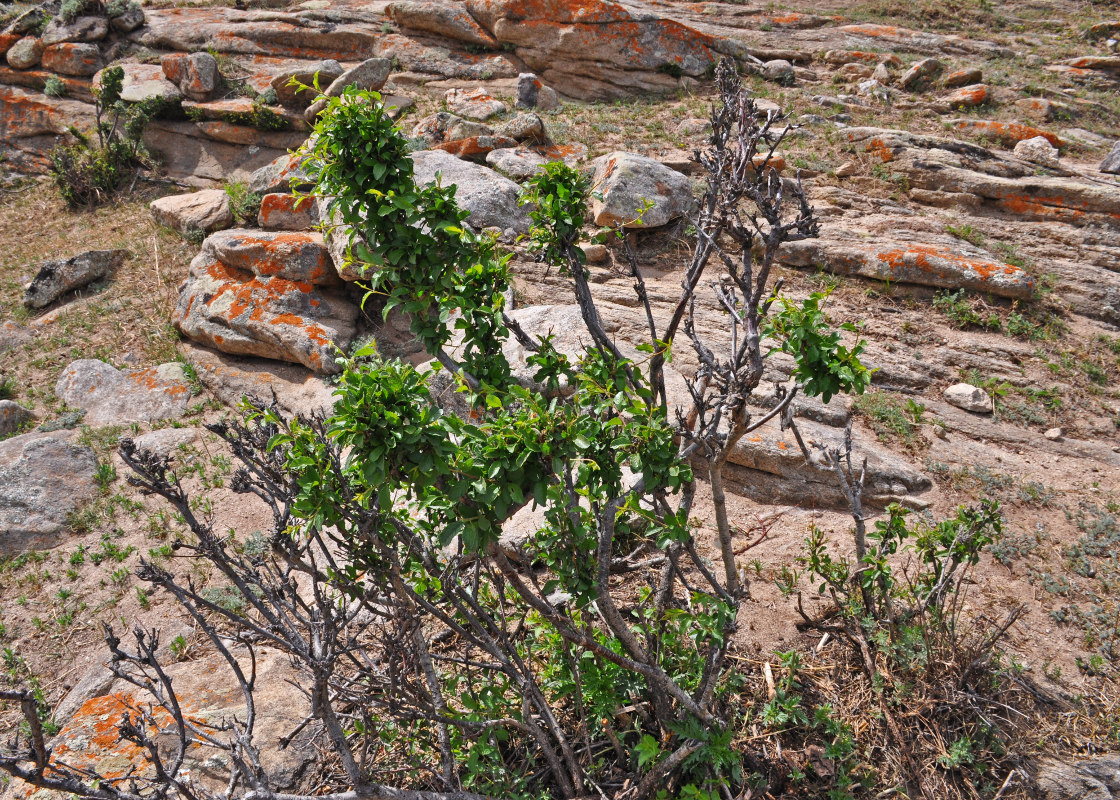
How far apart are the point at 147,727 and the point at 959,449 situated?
6.91 meters

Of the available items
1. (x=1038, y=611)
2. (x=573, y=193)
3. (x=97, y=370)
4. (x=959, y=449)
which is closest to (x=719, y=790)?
(x=1038, y=611)

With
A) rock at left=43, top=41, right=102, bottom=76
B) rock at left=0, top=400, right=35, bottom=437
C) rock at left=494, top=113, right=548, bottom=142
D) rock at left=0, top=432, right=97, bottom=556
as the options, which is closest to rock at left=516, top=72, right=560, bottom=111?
rock at left=494, top=113, right=548, bottom=142

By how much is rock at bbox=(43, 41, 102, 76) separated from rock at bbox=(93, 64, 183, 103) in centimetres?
39

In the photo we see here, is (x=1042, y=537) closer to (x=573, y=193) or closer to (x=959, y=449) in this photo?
(x=959, y=449)

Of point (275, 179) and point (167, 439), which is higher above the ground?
point (275, 179)

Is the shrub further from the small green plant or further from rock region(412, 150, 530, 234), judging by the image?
rock region(412, 150, 530, 234)

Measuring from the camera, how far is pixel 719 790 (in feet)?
11.8

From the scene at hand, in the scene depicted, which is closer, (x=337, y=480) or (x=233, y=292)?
(x=337, y=480)

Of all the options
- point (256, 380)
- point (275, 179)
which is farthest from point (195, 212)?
point (256, 380)

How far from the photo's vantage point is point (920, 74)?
13570mm

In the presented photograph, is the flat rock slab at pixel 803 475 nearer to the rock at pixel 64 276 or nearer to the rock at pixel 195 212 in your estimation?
the rock at pixel 195 212

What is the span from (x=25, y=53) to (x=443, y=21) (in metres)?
8.54

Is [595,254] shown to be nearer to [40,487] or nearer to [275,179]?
[275,179]

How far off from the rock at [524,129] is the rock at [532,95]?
2.20 m
